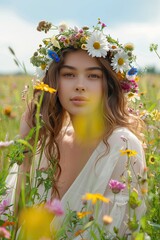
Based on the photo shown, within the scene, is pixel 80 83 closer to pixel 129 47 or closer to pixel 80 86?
pixel 80 86

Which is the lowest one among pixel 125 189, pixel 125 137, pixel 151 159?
pixel 125 189

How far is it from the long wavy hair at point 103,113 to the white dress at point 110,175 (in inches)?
3.7

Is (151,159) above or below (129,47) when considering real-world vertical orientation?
below

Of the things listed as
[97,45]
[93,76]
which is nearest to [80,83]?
[93,76]

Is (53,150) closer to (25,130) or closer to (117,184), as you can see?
(25,130)

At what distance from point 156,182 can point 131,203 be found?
0.66 meters

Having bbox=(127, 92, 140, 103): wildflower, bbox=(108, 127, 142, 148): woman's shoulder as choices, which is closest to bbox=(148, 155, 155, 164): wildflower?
bbox=(108, 127, 142, 148): woman's shoulder

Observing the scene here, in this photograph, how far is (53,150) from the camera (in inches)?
120

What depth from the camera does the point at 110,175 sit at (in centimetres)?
264

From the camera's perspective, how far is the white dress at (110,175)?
8.25ft

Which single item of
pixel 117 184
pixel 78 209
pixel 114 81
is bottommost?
pixel 78 209

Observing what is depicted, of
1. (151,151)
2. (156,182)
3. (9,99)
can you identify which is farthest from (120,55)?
(9,99)

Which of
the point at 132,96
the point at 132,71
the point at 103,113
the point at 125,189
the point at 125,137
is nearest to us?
the point at 125,189

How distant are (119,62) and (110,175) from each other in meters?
0.72
